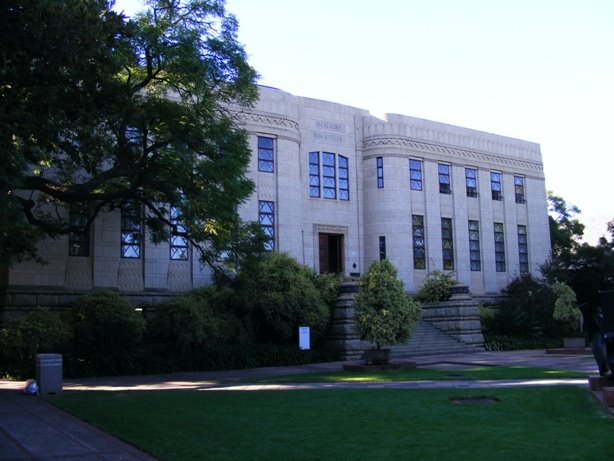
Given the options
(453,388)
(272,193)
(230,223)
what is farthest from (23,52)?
(272,193)

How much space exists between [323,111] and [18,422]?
25453mm

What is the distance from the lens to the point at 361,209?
113 feet

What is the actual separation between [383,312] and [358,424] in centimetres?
1058

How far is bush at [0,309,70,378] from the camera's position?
1952 cm

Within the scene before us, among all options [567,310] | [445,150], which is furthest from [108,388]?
[445,150]

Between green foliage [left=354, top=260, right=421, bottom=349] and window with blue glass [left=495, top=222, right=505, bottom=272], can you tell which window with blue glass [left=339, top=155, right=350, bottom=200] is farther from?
green foliage [left=354, top=260, right=421, bottom=349]

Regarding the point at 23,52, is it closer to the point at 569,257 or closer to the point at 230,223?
the point at 230,223

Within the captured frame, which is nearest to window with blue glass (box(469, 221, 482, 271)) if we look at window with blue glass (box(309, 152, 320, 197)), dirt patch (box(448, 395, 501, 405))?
window with blue glass (box(309, 152, 320, 197))

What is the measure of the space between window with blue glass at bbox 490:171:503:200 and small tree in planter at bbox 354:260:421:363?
19.9 m

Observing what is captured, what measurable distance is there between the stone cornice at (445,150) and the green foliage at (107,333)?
1767 cm

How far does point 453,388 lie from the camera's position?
1464cm

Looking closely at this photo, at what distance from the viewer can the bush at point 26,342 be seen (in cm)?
1952

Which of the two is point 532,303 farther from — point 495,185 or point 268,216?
point 268,216

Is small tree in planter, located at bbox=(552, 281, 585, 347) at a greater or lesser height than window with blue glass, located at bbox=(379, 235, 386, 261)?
lesser
